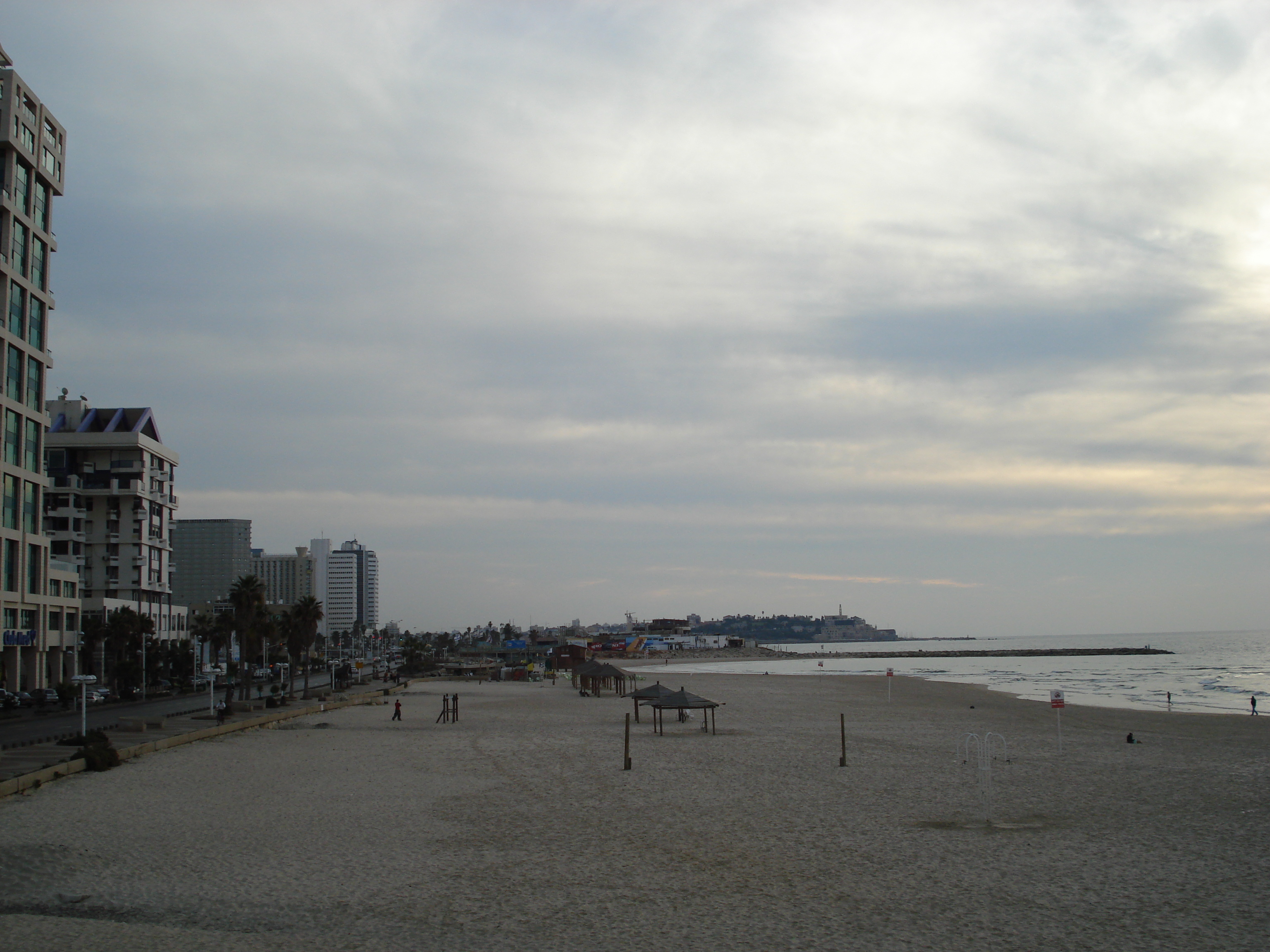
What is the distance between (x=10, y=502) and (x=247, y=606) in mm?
13402

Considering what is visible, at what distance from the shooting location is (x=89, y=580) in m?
75.4

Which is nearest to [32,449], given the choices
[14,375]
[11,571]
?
[14,375]

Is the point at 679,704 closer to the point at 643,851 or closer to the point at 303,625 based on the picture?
the point at 643,851

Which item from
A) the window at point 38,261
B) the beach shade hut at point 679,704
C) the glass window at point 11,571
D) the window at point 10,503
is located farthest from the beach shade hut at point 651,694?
the window at point 38,261

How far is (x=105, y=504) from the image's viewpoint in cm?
7712

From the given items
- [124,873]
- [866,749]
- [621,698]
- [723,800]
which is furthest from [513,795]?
[621,698]

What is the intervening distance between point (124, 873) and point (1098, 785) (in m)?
20.6

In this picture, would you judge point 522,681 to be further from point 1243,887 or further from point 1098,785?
point 1243,887

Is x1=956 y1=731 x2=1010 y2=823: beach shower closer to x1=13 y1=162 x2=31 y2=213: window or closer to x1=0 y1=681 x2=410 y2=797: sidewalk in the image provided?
x1=0 y1=681 x2=410 y2=797: sidewalk

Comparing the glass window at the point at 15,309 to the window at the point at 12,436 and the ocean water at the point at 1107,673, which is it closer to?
the window at the point at 12,436

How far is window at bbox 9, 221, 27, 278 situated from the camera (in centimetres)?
5212

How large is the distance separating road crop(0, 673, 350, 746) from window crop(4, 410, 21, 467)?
1176 centimetres

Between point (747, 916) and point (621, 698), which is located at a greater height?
point (747, 916)

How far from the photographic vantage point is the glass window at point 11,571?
5084cm
